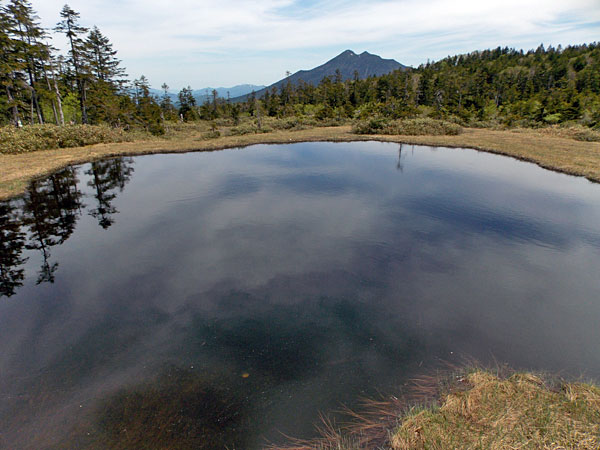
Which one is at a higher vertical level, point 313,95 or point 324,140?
point 313,95

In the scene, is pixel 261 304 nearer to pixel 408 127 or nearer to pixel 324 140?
pixel 324 140

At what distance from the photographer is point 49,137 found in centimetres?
3472

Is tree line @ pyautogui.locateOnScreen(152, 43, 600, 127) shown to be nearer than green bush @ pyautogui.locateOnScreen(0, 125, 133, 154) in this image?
No

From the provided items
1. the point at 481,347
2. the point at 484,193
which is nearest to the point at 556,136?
the point at 484,193

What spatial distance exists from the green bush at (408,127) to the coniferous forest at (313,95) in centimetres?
258

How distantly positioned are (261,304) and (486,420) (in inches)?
254

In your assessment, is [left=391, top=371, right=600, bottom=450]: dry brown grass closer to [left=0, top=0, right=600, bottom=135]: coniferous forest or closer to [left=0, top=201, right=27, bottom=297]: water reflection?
[left=0, top=201, right=27, bottom=297]: water reflection

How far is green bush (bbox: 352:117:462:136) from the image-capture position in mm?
46219

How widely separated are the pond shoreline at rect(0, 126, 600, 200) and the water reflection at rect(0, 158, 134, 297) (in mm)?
1874

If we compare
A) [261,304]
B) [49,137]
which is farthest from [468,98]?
[49,137]

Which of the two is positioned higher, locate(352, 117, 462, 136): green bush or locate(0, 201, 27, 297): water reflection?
locate(352, 117, 462, 136): green bush

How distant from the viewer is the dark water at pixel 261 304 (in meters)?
6.59

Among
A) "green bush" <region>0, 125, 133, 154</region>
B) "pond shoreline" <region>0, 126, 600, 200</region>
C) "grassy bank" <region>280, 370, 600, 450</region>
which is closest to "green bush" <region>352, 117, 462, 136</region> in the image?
"pond shoreline" <region>0, 126, 600, 200</region>

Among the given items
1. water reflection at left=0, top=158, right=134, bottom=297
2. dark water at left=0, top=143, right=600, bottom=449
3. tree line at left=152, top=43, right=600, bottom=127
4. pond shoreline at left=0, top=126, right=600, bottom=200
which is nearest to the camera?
dark water at left=0, top=143, right=600, bottom=449
